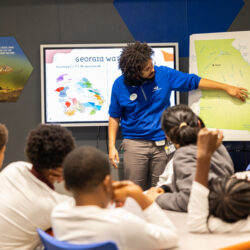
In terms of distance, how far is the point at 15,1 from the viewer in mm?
4195

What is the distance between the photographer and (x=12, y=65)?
13.8 ft

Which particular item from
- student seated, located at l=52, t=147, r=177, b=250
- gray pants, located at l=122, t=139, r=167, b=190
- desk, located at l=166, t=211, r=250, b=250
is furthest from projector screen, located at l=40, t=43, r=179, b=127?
student seated, located at l=52, t=147, r=177, b=250

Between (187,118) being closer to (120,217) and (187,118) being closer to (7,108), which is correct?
(120,217)

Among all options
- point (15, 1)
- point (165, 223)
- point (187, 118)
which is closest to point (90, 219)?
point (165, 223)

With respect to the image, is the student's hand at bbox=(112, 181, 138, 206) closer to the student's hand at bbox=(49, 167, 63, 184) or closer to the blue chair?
the blue chair

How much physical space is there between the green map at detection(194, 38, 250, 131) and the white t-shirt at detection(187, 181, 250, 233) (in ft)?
7.97

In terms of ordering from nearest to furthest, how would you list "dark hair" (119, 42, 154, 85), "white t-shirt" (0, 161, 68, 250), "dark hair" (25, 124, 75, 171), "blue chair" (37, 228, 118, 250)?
1. "blue chair" (37, 228, 118, 250)
2. "white t-shirt" (0, 161, 68, 250)
3. "dark hair" (25, 124, 75, 171)
4. "dark hair" (119, 42, 154, 85)

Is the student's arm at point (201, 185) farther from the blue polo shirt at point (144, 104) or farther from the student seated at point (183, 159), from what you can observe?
the blue polo shirt at point (144, 104)

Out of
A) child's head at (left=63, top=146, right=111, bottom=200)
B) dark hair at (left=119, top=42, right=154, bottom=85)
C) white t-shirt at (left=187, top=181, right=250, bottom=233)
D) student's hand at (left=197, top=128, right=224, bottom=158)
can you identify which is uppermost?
dark hair at (left=119, top=42, right=154, bottom=85)

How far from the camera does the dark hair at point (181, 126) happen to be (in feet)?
5.81

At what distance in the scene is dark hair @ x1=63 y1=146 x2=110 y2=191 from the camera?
3.85 feet

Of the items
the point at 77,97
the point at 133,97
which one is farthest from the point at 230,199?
the point at 77,97

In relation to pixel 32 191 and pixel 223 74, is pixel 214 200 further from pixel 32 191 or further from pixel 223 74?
pixel 223 74

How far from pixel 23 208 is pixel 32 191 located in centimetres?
7
